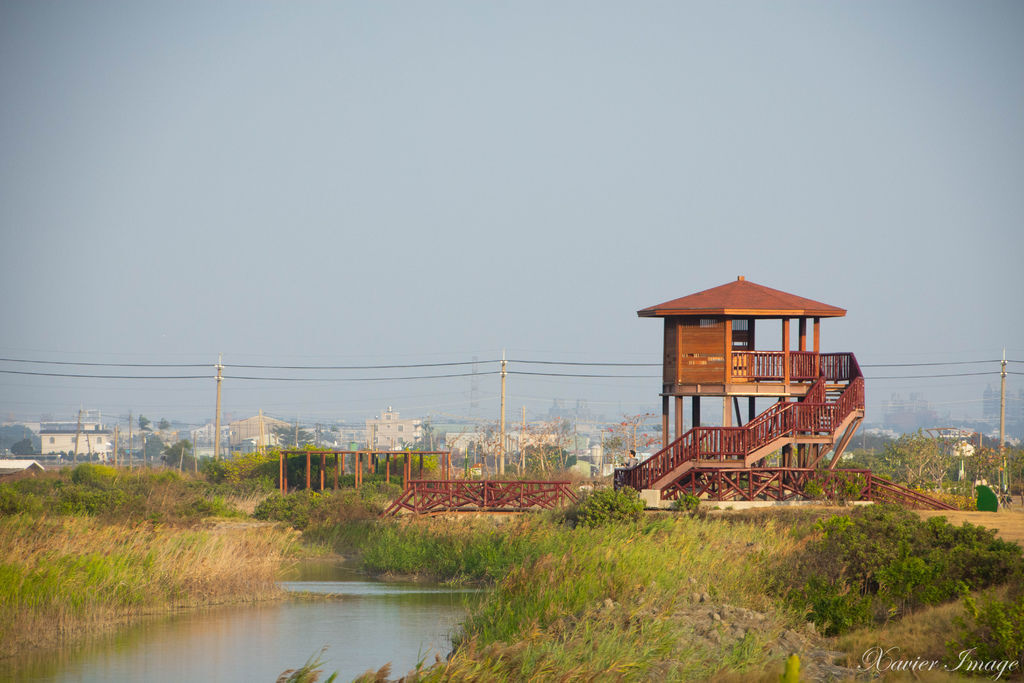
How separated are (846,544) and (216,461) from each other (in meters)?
37.6

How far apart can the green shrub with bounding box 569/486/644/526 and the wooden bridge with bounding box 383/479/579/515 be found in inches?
161

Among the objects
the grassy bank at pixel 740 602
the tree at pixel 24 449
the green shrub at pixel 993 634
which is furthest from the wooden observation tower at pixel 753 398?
the tree at pixel 24 449

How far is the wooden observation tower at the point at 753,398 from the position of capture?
104ft

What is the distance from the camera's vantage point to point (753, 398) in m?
34.4

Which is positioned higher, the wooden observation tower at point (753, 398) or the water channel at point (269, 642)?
the wooden observation tower at point (753, 398)

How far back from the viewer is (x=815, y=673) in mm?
15094

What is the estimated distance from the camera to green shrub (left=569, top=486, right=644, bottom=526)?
28.2 meters

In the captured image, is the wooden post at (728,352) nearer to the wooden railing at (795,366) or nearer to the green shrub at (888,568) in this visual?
the wooden railing at (795,366)

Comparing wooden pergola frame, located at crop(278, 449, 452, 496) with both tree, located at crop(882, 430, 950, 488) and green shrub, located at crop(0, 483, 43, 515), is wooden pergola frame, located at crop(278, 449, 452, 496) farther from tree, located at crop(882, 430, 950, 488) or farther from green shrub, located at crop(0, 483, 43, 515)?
tree, located at crop(882, 430, 950, 488)

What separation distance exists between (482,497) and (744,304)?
9399 millimetres

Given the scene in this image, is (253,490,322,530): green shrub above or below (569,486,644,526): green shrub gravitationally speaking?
below

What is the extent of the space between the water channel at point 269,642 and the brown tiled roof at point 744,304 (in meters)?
10.6

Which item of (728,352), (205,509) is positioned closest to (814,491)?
(728,352)

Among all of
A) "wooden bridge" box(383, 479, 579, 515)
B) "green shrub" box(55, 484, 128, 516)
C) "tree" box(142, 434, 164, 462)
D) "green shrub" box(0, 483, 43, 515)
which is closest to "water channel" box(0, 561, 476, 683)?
"wooden bridge" box(383, 479, 579, 515)
